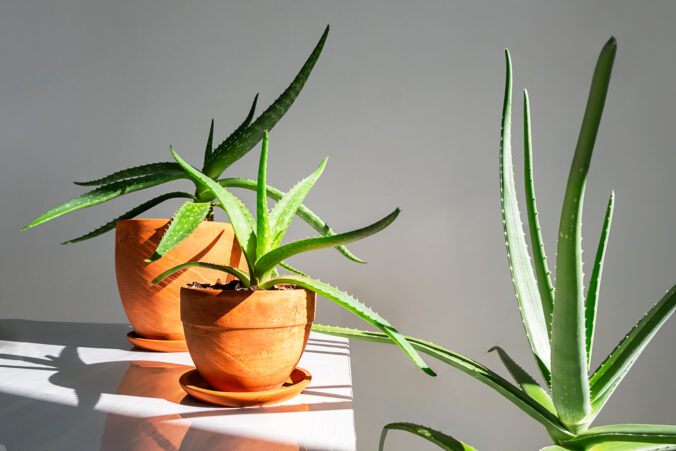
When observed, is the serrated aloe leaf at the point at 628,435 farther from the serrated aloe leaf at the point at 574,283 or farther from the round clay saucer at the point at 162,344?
the round clay saucer at the point at 162,344

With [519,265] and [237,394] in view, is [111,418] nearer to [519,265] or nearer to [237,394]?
[237,394]

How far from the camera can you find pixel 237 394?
1.56 feet

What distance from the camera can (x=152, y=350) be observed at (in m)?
0.76

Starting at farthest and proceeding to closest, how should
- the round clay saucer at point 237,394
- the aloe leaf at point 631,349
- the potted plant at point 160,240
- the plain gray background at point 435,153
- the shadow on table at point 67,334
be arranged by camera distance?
the plain gray background at point 435,153
the shadow on table at point 67,334
the potted plant at point 160,240
the round clay saucer at point 237,394
the aloe leaf at point 631,349

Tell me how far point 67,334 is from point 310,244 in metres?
0.76

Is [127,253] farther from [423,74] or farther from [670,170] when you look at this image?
[670,170]

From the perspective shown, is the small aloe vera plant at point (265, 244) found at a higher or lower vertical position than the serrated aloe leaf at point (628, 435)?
higher

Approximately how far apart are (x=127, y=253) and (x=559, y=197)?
1202 mm

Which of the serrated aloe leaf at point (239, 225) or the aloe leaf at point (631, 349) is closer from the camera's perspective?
the aloe leaf at point (631, 349)

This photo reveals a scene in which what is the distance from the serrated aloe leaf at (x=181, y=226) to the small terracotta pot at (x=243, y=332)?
0.24 ft

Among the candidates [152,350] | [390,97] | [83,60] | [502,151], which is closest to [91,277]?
[83,60]

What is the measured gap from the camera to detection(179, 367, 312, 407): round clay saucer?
0.48 m

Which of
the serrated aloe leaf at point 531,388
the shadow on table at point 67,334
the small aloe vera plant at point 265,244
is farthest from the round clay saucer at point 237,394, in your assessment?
the shadow on table at point 67,334

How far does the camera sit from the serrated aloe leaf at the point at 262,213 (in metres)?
0.48
